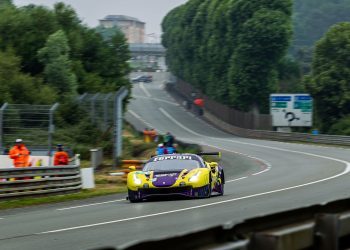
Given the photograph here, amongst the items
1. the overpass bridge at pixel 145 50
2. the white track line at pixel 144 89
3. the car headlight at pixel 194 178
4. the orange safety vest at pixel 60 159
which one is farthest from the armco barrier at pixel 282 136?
the overpass bridge at pixel 145 50

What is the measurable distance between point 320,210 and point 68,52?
146 feet

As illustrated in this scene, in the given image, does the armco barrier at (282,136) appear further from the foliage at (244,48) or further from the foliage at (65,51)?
the foliage at (65,51)

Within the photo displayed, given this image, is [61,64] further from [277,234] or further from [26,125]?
[277,234]

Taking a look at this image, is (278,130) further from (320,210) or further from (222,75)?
(320,210)

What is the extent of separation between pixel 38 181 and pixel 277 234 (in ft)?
51.2

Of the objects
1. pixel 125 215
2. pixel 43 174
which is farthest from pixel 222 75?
pixel 125 215

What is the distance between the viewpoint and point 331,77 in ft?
223

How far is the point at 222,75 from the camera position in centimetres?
8481

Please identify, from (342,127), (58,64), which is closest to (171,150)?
(58,64)

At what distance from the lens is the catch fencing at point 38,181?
19.2 metres

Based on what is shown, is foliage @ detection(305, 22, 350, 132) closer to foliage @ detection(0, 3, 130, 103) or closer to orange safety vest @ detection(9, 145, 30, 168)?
foliage @ detection(0, 3, 130, 103)

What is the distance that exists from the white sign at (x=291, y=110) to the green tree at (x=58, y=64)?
24.7m

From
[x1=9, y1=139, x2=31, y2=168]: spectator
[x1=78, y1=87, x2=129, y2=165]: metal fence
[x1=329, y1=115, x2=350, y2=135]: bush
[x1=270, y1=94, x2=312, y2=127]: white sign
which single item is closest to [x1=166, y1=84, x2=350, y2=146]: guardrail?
[x1=270, y1=94, x2=312, y2=127]: white sign

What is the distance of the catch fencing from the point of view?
62.9ft
